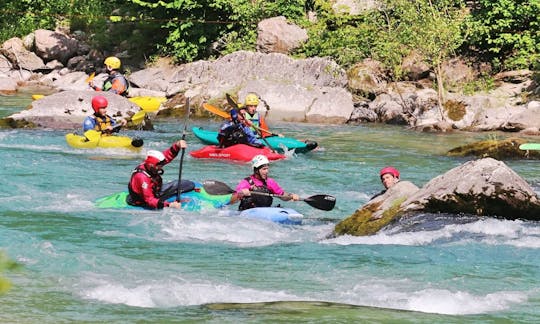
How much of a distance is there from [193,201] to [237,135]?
4703 mm

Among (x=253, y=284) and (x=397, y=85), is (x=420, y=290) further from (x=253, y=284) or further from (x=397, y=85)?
(x=397, y=85)

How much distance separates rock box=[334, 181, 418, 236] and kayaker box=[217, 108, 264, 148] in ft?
18.3

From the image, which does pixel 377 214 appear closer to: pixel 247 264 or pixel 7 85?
pixel 247 264

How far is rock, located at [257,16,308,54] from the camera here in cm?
2306

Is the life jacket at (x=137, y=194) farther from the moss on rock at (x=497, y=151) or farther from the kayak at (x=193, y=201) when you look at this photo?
the moss on rock at (x=497, y=151)

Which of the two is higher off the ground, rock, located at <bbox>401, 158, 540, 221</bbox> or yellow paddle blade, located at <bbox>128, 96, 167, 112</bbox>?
rock, located at <bbox>401, 158, 540, 221</bbox>

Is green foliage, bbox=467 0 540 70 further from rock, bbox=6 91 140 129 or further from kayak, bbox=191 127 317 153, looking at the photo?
rock, bbox=6 91 140 129

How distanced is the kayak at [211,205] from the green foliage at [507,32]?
11983 mm

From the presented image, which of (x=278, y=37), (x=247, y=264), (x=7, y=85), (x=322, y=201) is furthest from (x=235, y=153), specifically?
(x=7, y=85)

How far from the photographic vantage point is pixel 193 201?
31.2 feet

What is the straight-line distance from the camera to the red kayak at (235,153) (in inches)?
542

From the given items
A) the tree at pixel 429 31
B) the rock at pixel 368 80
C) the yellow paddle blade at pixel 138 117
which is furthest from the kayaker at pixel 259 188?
the rock at pixel 368 80

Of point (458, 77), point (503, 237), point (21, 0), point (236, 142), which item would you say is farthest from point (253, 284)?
point (21, 0)

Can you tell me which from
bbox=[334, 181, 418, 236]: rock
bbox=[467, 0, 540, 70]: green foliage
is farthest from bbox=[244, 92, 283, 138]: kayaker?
bbox=[467, 0, 540, 70]: green foliage
